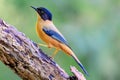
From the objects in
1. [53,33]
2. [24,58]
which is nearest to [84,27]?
[53,33]

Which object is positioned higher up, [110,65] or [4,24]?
[110,65]

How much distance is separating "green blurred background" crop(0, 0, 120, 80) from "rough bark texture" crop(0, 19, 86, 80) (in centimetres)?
159

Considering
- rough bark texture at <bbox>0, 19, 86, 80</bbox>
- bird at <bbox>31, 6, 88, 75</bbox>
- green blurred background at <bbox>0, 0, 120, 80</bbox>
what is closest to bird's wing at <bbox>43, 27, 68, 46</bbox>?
bird at <bbox>31, 6, 88, 75</bbox>

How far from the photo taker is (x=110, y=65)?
5684 millimetres

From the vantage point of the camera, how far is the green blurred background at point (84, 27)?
5.22m

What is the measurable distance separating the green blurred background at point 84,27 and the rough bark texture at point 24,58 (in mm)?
1590

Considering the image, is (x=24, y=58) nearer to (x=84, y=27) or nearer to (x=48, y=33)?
(x=48, y=33)

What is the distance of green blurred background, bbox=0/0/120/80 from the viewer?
5223mm

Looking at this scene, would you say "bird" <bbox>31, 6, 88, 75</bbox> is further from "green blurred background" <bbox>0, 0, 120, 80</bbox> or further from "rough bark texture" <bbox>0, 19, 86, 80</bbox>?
"green blurred background" <bbox>0, 0, 120, 80</bbox>

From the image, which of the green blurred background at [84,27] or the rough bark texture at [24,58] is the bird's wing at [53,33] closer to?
the rough bark texture at [24,58]

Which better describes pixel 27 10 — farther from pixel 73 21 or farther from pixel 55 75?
pixel 55 75

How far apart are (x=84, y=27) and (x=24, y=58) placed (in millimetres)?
2219

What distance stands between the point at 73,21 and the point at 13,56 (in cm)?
244

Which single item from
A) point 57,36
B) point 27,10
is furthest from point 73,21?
point 57,36
